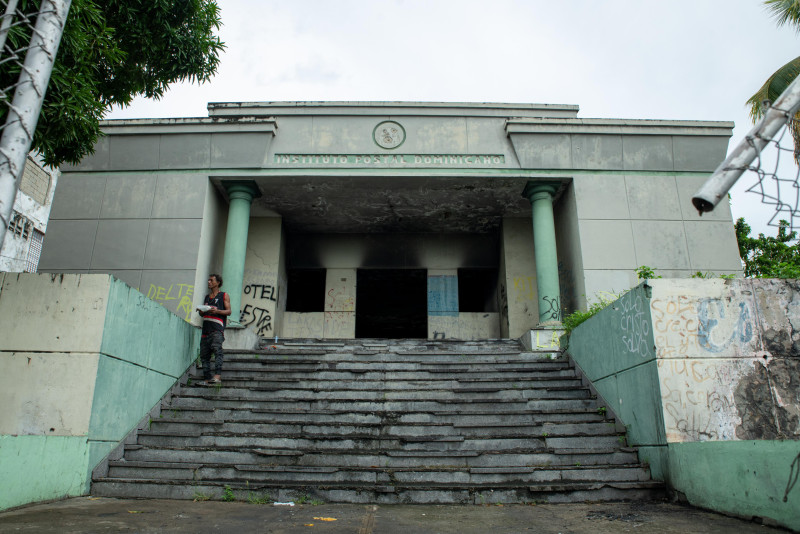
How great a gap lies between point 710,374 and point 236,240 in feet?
32.5

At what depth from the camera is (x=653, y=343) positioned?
579cm

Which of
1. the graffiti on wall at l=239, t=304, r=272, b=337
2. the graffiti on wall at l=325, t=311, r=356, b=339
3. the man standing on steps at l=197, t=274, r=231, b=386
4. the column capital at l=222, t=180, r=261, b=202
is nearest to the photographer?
the man standing on steps at l=197, t=274, r=231, b=386

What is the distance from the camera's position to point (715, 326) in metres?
5.75

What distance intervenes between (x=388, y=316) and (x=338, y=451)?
15.8 m

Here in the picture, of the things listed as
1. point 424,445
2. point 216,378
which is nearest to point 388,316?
point 216,378

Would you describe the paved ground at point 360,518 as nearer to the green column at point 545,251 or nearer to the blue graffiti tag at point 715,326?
the blue graffiti tag at point 715,326

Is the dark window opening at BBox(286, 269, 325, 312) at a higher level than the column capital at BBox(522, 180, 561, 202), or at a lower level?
A: lower

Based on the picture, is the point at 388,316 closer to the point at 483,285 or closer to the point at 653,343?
the point at 483,285

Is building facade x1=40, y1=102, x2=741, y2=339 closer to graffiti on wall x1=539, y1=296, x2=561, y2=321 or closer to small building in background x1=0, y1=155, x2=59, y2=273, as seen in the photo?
graffiti on wall x1=539, y1=296, x2=561, y2=321

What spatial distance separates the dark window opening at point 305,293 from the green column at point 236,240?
5.85m

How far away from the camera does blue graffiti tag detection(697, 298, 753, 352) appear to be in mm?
5672

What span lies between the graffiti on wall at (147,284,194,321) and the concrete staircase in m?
3.11

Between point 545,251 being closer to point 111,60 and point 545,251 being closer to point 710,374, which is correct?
point 710,374

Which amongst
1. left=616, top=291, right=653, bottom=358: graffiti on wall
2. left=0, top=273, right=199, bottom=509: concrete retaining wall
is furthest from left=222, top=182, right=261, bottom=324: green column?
left=616, top=291, right=653, bottom=358: graffiti on wall
